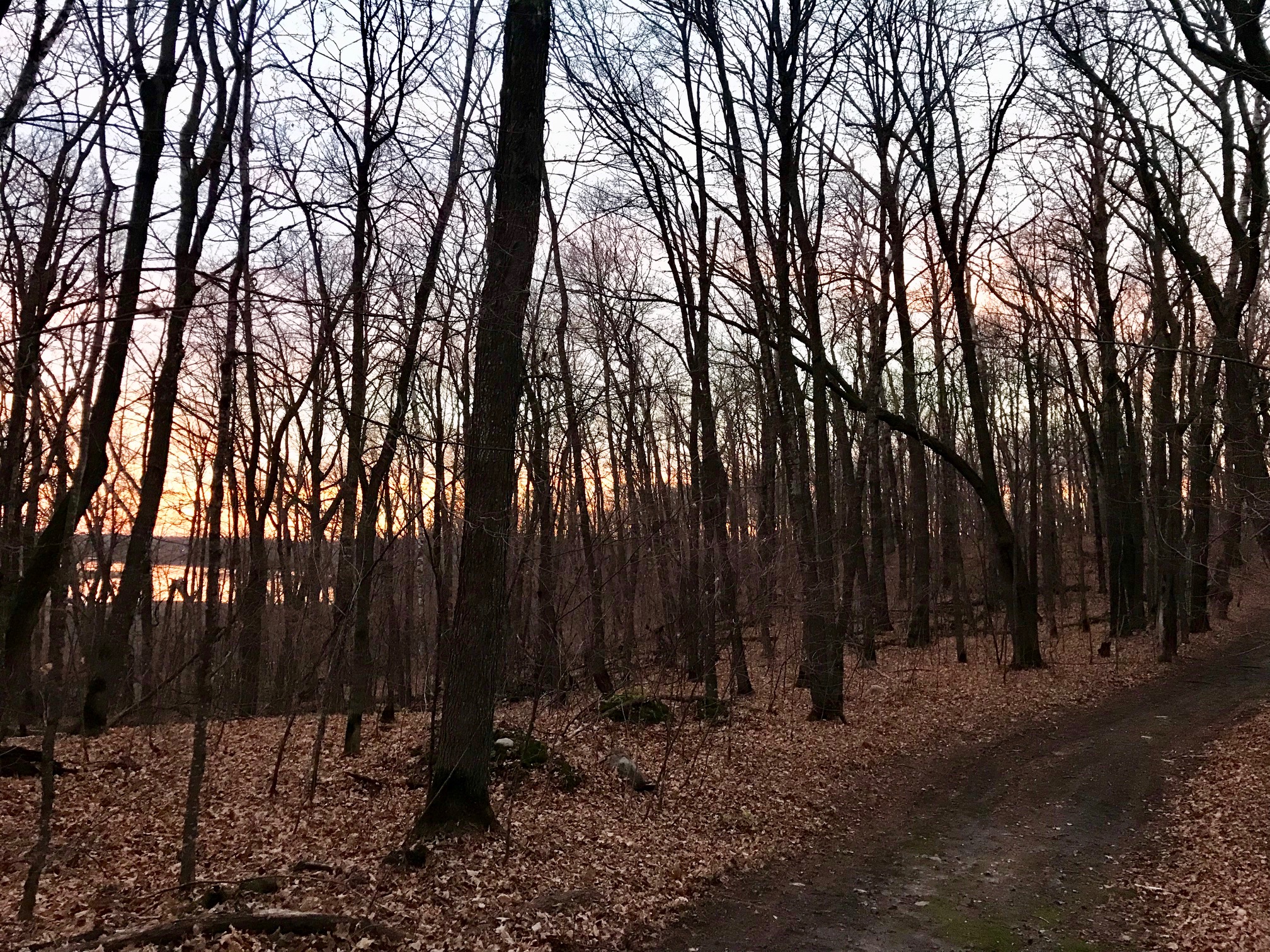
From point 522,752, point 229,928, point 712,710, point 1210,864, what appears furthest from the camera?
point 712,710

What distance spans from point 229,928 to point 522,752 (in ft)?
12.7

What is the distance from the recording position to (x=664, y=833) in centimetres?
724

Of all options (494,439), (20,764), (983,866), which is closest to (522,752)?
(494,439)

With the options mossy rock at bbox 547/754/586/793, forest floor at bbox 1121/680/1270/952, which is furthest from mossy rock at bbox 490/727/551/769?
forest floor at bbox 1121/680/1270/952

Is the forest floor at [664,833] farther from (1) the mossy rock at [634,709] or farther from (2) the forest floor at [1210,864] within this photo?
(2) the forest floor at [1210,864]

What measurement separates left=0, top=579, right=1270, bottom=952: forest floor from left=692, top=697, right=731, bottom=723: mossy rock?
0.18 meters

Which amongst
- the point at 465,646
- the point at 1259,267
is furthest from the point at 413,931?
the point at 1259,267

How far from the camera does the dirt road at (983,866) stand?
5.48 m

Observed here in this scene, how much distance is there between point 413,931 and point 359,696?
5.01 meters

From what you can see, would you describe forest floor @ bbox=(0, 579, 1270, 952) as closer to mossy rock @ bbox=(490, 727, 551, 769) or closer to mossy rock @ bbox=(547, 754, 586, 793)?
mossy rock @ bbox=(547, 754, 586, 793)

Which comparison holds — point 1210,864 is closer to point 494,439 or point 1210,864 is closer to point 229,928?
point 494,439

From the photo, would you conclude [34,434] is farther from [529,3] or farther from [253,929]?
[529,3]

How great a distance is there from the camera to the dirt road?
18.0ft

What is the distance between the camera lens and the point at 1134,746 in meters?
10.6
